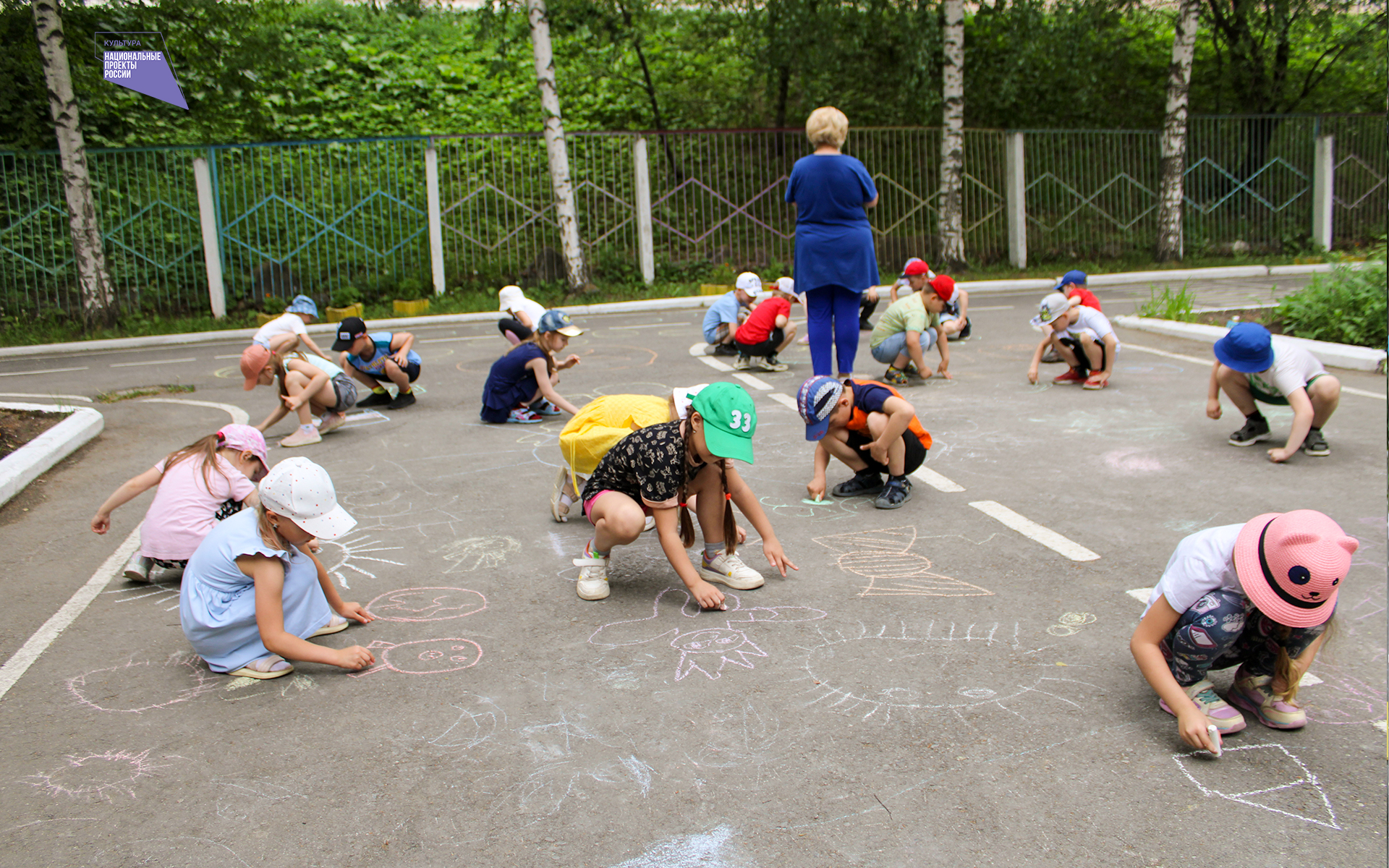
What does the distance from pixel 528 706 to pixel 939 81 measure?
17.6m

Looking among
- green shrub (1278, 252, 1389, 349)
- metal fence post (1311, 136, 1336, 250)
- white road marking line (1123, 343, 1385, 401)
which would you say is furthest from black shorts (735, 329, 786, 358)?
metal fence post (1311, 136, 1336, 250)

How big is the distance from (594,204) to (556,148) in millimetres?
2029

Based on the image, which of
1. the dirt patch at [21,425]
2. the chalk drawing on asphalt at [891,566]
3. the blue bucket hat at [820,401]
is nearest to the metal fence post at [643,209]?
the dirt patch at [21,425]

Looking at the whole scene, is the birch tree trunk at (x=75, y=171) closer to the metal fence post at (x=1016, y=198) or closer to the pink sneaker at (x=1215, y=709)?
the pink sneaker at (x=1215, y=709)

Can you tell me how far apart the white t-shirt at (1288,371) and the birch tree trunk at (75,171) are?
13.5 metres

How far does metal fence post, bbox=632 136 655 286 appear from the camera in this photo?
52.5ft

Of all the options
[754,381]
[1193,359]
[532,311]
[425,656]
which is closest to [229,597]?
[425,656]

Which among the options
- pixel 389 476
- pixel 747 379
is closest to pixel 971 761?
pixel 389 476

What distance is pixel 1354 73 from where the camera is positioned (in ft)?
69.9

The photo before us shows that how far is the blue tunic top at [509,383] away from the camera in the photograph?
713 cm

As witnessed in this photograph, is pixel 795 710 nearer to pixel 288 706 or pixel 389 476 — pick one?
pixel 288 706

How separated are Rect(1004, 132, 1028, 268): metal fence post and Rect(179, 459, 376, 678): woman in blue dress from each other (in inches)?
643

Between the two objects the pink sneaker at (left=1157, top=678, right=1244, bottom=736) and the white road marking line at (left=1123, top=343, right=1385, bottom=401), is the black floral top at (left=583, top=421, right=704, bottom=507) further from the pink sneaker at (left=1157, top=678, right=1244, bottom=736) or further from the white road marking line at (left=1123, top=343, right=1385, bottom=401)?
the white road marking line at (left=1123, top=343, right=1385, bottom=401)

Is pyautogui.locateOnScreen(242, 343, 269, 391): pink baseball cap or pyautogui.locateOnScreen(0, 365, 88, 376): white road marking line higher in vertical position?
pyautogui.locateOnScreen(242, 343, 269, 391): pink baseball cap
